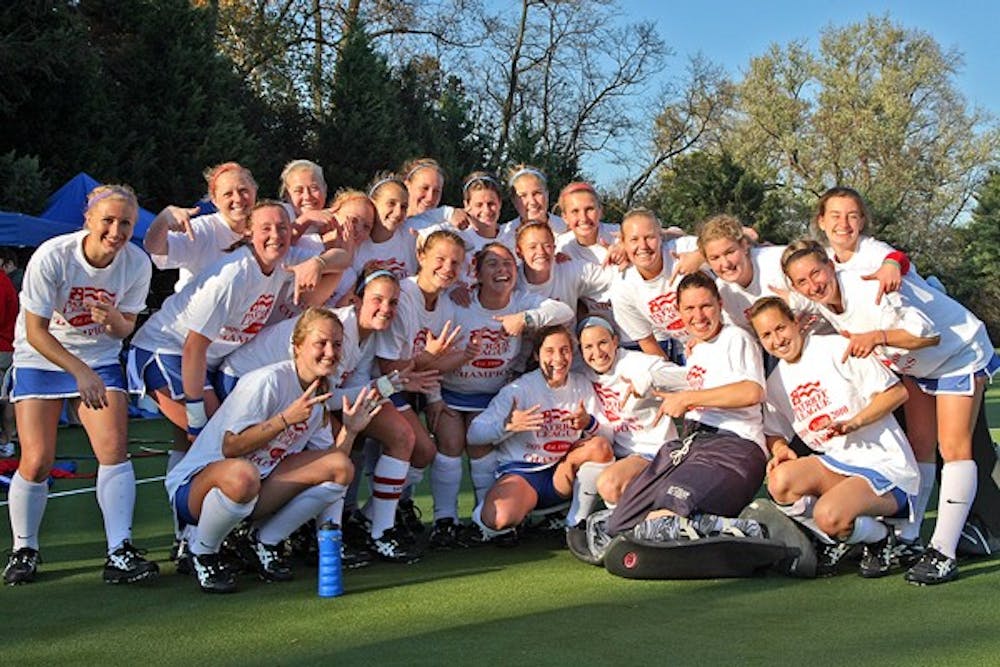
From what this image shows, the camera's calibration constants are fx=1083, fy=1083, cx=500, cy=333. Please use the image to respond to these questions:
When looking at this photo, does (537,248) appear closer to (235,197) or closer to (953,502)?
(235,197)

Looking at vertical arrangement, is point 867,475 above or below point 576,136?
below

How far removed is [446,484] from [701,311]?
1.57 m

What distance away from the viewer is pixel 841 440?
4738mm

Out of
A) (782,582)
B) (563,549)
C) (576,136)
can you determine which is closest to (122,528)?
(563,549)

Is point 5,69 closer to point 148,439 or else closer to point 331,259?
point 148,439

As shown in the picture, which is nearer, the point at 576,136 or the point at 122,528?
the point at 122,528

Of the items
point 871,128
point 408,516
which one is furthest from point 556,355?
point 871,128

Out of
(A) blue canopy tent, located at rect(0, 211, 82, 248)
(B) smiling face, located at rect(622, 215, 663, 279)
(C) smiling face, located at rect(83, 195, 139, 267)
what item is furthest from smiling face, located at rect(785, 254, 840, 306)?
(A) blue canopy tent, located at rect(0, 211, 82, 248)

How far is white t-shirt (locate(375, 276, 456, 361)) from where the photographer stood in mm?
5258

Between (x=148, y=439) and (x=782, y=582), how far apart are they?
767 cm

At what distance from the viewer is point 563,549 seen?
530 cm

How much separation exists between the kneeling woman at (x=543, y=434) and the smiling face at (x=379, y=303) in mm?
803

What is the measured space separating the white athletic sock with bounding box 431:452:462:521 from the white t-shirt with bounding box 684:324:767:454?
4.03 feet

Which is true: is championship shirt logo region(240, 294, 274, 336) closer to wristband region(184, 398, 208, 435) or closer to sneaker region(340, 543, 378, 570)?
wristband region(184, 398, 208, 435)
